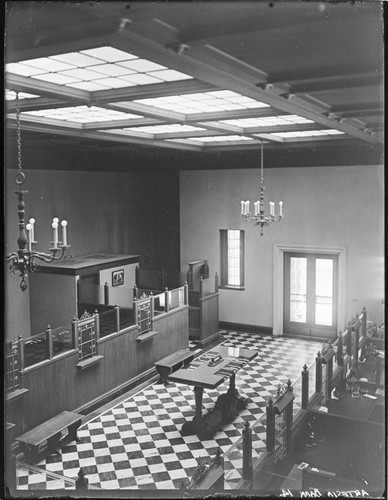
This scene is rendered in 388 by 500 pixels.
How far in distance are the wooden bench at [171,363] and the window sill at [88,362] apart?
1470 millimetres

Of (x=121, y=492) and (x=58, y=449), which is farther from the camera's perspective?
(x=58, y=449)

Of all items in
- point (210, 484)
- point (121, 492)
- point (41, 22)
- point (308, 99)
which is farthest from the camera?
point (308, 99)

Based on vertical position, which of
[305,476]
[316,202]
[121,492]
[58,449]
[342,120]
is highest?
[342,120]

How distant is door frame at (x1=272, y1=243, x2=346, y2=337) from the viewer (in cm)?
1298

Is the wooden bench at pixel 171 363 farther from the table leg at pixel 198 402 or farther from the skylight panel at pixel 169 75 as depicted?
the skylight panel at pixel 169 75

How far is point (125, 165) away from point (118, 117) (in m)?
6.38

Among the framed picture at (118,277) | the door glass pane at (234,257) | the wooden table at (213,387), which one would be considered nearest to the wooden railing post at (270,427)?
the wooden table at (213,387)

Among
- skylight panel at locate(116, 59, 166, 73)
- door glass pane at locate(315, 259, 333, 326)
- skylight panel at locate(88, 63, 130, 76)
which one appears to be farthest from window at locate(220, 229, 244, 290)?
skylight panel at locate(116, 59, 166, 73)

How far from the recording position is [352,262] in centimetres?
1289

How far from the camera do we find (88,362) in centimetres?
893

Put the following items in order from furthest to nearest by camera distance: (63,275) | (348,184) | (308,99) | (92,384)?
1. (348,184)
2. (63,275)
3. (92,384)
4. (308,99)

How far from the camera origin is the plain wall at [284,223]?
12.7 m

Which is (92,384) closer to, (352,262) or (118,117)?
(118,117)

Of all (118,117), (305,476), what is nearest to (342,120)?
(118,117)
